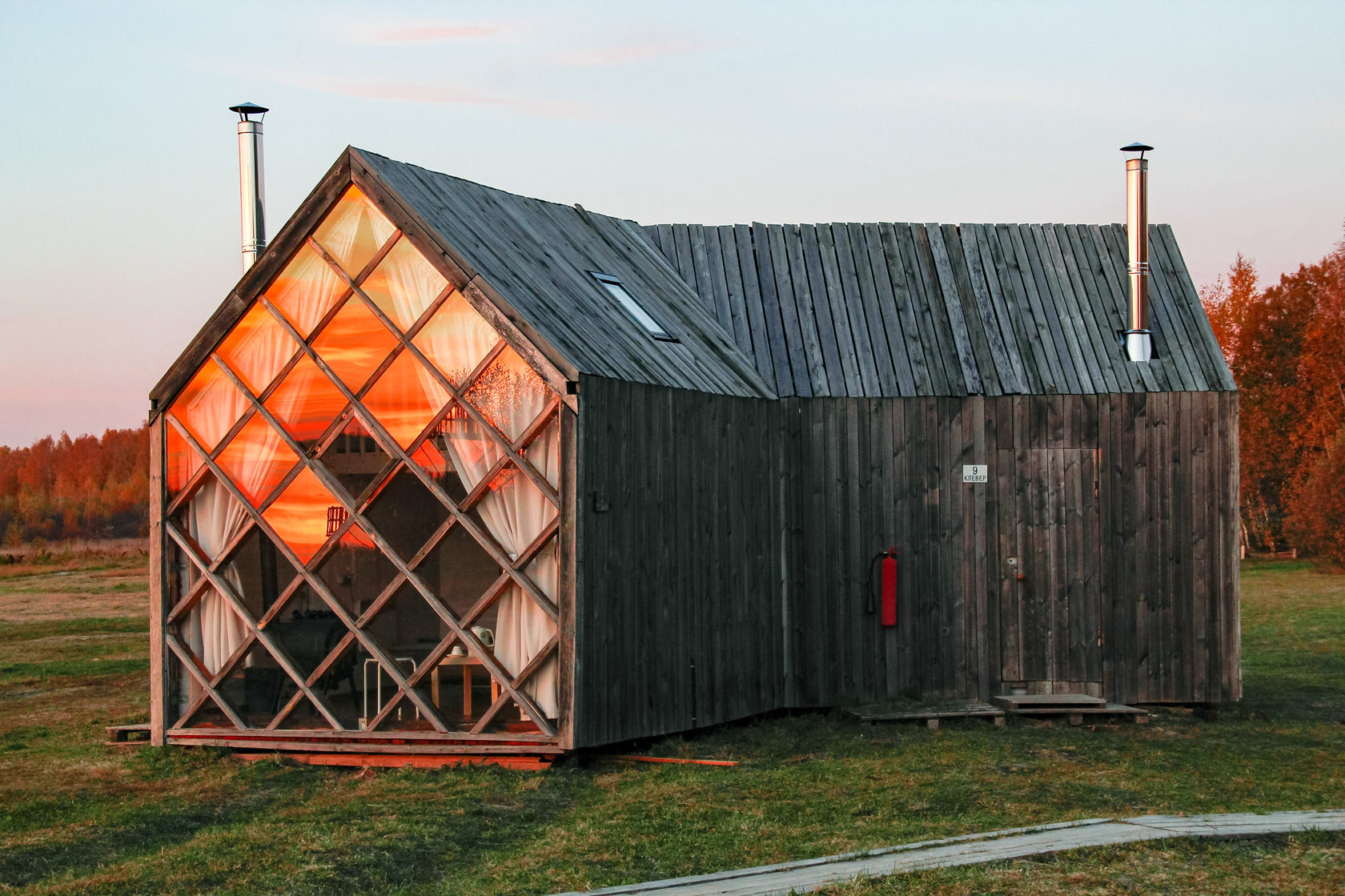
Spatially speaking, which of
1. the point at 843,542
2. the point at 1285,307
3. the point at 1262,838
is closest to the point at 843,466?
the point at 843,542

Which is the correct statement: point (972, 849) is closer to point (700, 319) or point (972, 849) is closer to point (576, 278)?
point (576, 278)

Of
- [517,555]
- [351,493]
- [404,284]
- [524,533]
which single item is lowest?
[517,555]

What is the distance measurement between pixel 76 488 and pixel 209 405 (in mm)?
58905

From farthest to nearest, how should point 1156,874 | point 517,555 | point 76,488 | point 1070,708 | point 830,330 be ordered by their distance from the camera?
point 76,488 → point 830,330 → point 1070,708 → point 517,555 → point 1156,874

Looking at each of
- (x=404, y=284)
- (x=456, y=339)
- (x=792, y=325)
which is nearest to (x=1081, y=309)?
(x=792, y=325)

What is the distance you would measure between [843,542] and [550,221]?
158 inches

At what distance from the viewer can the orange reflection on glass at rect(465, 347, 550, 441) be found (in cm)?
997

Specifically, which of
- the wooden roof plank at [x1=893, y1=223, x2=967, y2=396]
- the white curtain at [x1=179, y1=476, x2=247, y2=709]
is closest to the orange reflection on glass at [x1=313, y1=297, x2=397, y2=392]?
the white curtain at [x1=179, y1=476, x2=247, y2=709]

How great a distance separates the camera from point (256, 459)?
10.9 m

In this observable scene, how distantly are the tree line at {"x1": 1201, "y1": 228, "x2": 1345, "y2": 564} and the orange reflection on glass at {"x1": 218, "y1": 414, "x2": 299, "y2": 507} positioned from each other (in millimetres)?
28153

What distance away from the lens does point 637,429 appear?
10.3 m

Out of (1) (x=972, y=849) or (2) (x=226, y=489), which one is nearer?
(1) (x=972, y=849)

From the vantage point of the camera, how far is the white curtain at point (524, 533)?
988cm

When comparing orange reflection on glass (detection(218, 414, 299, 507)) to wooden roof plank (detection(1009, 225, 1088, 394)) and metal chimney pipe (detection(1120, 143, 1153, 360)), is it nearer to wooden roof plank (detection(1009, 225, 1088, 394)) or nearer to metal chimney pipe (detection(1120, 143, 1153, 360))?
wooden roof plank (detection(1009, 225, 1088, 394))
